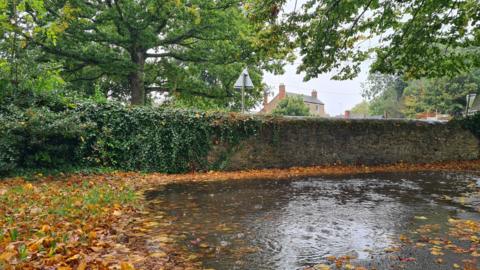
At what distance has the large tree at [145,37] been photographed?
584 inches

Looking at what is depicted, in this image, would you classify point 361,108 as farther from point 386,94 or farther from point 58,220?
point 58,220

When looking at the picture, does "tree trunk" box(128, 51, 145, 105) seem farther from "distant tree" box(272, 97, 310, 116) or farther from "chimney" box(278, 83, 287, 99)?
"chimney" box(278, 83, 287, 99)

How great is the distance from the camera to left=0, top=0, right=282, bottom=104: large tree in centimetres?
1484

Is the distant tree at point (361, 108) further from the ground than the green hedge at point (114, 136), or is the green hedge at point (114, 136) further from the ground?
the distant tree at point (361, 108)

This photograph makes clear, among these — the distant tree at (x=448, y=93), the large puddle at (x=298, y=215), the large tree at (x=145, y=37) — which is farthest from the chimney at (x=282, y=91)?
the large puddle at (x=298, y=215)

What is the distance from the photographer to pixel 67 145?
29.3ft

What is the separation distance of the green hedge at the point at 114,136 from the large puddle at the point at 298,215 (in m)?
2.18

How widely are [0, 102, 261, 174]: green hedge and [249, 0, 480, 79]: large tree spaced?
10.8ft

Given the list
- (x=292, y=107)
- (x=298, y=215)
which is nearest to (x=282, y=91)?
(x=292, y=107)

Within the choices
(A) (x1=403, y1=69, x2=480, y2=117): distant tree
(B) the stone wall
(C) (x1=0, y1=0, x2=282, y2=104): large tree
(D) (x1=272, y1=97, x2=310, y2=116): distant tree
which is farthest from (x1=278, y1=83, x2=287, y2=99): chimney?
(B) the stone wall

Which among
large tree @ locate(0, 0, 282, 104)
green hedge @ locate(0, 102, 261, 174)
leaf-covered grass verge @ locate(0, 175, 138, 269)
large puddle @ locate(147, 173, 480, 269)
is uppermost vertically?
large tree @ locate(0, 0, 282, 104)

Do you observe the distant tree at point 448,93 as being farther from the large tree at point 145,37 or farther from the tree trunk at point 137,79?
the tree trunk at point 137,79

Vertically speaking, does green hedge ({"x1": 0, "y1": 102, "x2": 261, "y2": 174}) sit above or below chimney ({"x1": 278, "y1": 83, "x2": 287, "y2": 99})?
below

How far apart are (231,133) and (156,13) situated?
7474mm
